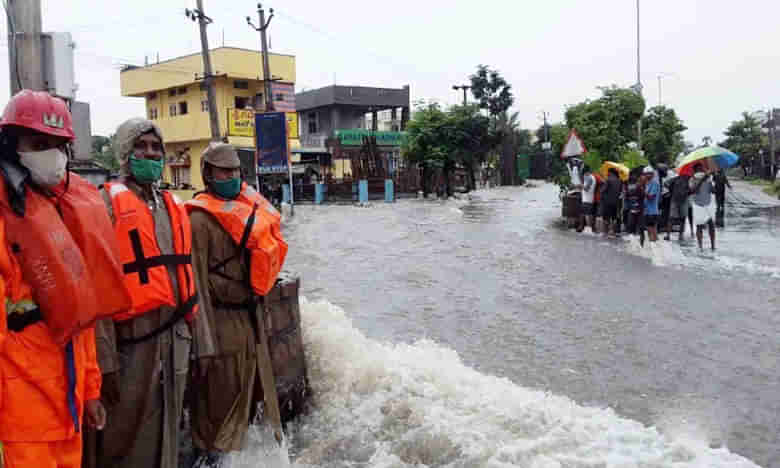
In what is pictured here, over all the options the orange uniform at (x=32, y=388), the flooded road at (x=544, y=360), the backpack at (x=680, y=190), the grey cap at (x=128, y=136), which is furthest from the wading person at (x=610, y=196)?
the orange uniform at (x=32, y=388)

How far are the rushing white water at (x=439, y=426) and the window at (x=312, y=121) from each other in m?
45.2

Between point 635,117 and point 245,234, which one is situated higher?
point 635,117

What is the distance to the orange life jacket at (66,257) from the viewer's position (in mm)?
2223

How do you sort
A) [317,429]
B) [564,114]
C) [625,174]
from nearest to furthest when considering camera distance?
[317,429]
[625,174]
[564,114]

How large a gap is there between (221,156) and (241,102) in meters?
37.7

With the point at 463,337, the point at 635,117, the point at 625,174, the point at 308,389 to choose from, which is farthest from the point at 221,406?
the point at 635,117

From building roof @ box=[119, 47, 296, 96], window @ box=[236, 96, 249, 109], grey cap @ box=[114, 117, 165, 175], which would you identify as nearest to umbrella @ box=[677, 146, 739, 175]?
grey cap @ box=[114, 117, 165, 175]

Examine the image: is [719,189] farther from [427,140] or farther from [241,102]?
[241,102]

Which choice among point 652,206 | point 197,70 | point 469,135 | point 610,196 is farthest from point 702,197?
point 197,70

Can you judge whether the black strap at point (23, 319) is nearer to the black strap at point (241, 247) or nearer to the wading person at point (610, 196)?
the black strap at point (241, 247)

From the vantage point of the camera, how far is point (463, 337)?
701 cm

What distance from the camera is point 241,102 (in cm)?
4000

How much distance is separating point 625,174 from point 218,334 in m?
13.0

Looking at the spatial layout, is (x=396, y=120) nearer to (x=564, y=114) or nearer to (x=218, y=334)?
(x=564, y=114)
